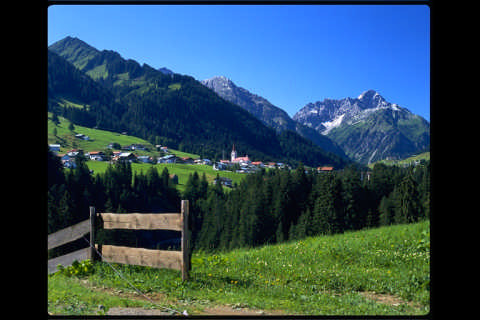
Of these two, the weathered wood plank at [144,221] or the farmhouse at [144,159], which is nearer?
the weathered wood plank at [144,221]

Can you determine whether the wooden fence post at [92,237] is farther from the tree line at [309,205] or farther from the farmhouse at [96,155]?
the farmhouse at [96,155]

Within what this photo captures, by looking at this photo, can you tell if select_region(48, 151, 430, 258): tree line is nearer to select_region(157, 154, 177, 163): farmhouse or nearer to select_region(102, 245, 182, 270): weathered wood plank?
select_region(157, 154, 177, 163): farmhouse

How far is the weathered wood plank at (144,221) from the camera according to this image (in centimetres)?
765

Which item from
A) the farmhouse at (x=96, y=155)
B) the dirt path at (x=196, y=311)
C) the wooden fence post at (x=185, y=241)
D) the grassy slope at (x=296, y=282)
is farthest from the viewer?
the farmhouse at (x=96, y=155)

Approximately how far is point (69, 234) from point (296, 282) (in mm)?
6131

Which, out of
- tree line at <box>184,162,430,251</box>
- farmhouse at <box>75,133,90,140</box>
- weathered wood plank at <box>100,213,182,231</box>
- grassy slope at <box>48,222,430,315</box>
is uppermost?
farmhouse at <box>75,133,90,140</box>

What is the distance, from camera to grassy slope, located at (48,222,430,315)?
6.13 metres

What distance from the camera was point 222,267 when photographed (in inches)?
382

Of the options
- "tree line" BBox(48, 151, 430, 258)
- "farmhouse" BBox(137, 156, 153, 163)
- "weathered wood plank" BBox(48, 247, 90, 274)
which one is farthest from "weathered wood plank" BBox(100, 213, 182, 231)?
"farmhouse" BBox(137, 156, 153, 163)

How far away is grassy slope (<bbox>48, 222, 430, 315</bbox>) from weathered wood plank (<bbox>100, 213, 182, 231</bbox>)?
1.02 meters

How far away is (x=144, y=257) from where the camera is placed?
8016mm

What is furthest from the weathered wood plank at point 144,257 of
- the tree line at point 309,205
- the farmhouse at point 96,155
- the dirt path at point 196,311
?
the farmhouse at point 96,155

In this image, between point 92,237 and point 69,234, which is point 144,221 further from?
point 69,234
